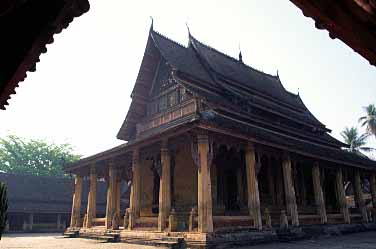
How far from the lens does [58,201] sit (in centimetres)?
3272

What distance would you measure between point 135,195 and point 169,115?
179 inches

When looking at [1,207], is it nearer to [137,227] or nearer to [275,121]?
[137,227]

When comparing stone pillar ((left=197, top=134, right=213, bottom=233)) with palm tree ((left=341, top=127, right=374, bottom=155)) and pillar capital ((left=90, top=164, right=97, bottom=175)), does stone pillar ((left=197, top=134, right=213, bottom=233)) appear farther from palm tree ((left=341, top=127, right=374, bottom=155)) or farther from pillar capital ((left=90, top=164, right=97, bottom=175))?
palm tree ((left=341, top=127, right=374, bottom=155))

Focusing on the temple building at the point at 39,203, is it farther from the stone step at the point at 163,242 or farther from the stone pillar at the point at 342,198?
the stone pillar at the point at 342,198

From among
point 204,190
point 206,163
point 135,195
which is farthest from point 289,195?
point 135,195

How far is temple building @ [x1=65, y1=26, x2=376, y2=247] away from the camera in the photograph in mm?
11383

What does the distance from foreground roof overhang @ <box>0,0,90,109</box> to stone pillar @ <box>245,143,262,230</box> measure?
10.8 metres

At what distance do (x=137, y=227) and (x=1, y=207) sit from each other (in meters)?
9.90

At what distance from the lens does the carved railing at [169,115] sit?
49.2ft

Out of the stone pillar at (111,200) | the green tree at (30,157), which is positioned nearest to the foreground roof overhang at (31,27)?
the stone pillar at (111,200)

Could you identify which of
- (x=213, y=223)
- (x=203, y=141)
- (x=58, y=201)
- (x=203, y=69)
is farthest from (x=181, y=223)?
(x=58, y=201)

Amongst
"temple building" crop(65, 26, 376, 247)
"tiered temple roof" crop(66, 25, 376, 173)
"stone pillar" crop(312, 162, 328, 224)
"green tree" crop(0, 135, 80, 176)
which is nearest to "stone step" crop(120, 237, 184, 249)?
"temple building" crop(65, 26, 376, 247)

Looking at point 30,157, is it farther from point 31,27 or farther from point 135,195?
point 31,27

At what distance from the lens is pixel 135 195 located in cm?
1376
